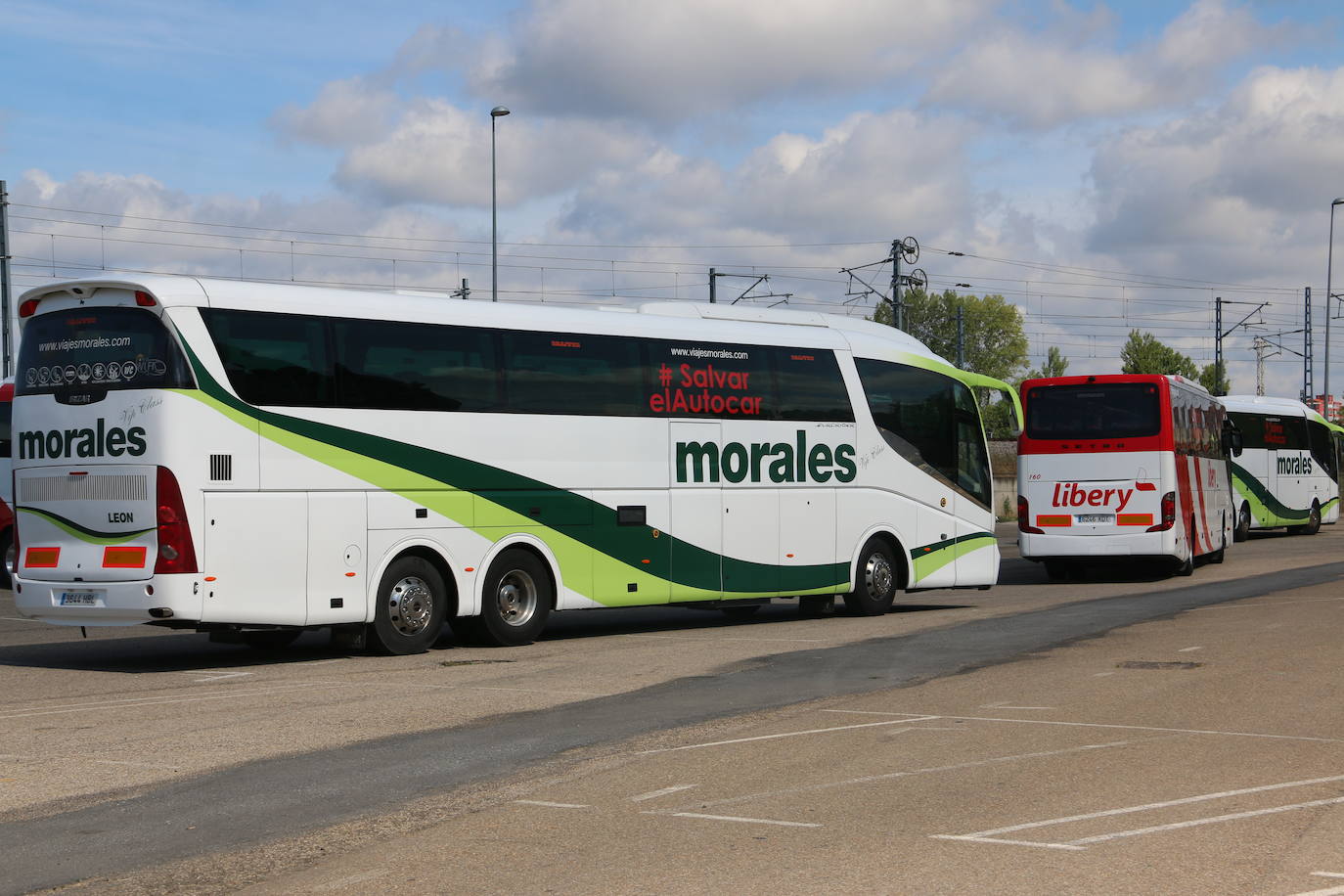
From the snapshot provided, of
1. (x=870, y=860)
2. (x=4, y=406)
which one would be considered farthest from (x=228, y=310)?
(x=4, y=406)


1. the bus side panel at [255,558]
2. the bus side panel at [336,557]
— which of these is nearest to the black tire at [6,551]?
the bus side panel at [336,557]

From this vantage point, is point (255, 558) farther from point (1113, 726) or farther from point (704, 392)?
point (1113, 726)

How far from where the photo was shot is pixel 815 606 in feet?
67.7

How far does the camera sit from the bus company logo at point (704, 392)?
1748 cm

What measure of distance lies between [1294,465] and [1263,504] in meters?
1.97

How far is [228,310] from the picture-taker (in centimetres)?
1374

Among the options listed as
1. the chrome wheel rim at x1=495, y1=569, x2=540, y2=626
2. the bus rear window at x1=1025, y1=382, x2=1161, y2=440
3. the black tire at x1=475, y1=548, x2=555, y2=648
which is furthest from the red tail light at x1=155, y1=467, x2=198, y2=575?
the bus rear window at x1=1025, y1=382, x2=1161, y2=440

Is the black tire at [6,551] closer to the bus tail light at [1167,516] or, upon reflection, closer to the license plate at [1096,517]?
the license plate at [1096,517]

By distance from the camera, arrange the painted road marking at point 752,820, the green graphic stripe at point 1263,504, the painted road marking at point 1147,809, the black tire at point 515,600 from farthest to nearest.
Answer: the green graphic stripe at point 1263,504 → the black tire at point 515,600 → the painted road marking at point 752,820 → the painted road marking at point 1147,809

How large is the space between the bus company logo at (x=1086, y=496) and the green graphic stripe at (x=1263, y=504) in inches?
720

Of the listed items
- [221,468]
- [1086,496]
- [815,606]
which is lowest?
[815,606]

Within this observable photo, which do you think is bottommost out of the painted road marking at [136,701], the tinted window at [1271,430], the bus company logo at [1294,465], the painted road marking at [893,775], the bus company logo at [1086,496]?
the painted road marking at [136,701]

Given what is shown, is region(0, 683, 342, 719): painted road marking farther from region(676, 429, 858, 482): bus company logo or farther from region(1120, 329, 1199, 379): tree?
region(1120, 329, 1199, 379): tree

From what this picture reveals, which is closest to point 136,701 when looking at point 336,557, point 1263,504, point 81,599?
point 81,599
